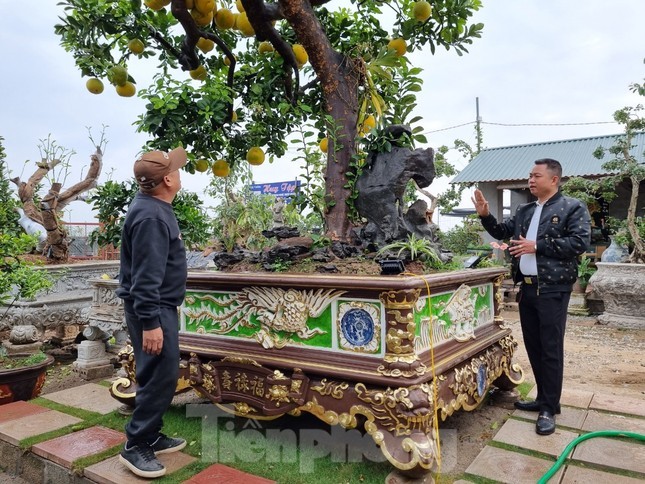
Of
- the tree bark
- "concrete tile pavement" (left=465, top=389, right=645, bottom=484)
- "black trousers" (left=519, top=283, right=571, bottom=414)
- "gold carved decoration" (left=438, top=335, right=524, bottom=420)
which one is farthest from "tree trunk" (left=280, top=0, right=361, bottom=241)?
the tree bark

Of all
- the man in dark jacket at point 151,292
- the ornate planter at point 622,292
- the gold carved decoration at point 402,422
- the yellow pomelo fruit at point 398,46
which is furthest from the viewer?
the ornate planter at point 622,292

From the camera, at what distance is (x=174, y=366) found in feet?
6.82

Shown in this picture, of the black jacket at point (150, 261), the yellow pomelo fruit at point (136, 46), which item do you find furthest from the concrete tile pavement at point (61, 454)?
the yellow pomelo fruit at point (136, 46)

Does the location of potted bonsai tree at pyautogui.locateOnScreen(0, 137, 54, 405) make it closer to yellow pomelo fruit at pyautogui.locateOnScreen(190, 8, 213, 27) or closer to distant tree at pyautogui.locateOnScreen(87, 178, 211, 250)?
distant tree at pyautogui.locateOnScreen(87, 178, 211, 250)

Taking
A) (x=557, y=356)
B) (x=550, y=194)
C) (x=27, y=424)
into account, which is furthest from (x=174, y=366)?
(x=550, y=194)

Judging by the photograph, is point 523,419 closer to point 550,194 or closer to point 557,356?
point 557,356

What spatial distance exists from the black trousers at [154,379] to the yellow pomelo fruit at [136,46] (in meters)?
1.67

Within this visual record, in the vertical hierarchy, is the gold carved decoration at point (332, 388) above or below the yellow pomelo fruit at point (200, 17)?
below

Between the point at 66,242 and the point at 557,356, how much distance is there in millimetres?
5692

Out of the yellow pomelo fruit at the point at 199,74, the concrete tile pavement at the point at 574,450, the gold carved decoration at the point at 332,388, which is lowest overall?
the concrete tile pavement at the point at 574,450

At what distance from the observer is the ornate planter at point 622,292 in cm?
638

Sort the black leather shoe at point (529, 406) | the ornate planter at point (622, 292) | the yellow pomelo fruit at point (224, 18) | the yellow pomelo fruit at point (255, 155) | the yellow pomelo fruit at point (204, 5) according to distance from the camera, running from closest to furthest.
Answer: the yellow pomelo fruit at point (204, 5), the yellow pomelo fruit at point (224, 18), the black leather shoe at point (529, 406), the yellow pomelo fruit at point (255, 155), the ornate planter at point (622, 292)

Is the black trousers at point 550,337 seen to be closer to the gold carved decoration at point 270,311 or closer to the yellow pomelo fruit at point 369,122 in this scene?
the gold carved decoration at point 270,311

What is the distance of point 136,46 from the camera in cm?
268
